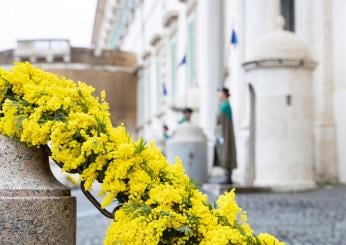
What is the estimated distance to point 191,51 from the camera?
26547mm

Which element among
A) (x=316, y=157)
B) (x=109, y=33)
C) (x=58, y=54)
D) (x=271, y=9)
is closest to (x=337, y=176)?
(x=316, y=157)

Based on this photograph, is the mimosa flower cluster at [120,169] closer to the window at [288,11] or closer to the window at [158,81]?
the window at [288,11]

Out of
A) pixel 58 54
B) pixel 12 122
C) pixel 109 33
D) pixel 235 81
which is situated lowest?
pixel 12 122

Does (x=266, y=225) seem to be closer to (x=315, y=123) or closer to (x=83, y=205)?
(x=83, y=205)

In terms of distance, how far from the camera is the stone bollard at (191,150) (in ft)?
54.3

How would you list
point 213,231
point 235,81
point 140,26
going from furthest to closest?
point 140,26 < point 235,81 < point 213,231

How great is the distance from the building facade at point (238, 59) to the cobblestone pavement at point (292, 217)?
7.07 ft

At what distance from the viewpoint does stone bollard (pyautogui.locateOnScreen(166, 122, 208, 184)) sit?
54.3 ft

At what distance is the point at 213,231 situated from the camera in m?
3.22

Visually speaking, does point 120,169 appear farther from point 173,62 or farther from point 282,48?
point 173,62

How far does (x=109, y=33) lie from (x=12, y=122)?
6753cm

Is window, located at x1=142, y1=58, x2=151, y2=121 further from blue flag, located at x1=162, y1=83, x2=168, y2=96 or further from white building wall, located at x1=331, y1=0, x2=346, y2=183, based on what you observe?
white building wall, located at x1=331, y1=0, x2=346, y2=183

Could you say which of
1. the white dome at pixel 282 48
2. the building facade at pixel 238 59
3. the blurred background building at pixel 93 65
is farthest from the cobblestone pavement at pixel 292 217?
the blurred background building at pixel 93 65

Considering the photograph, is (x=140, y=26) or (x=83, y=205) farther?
(x=140, y=26)
